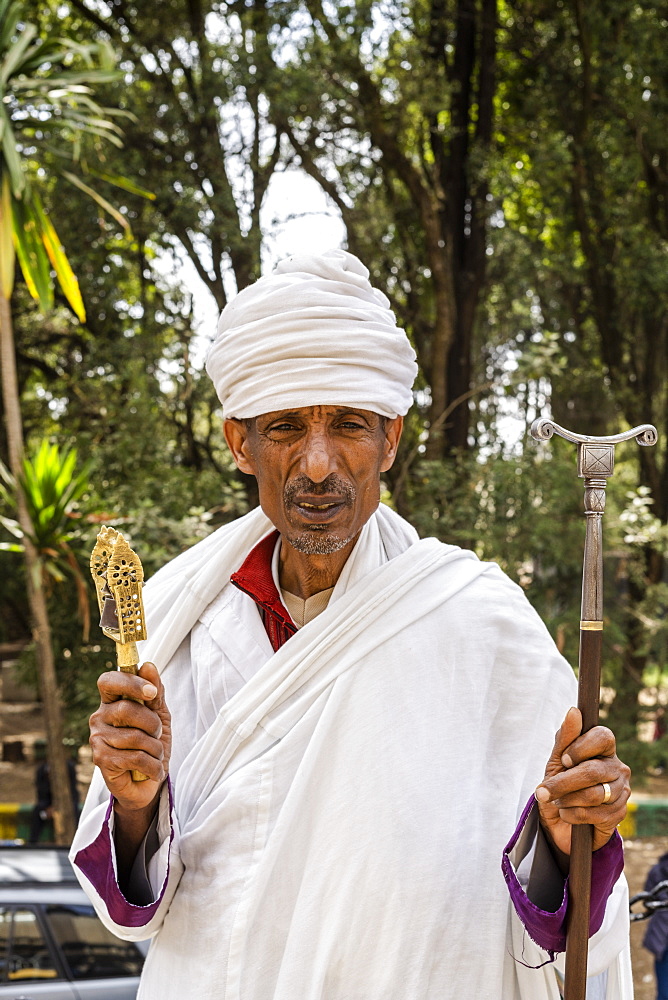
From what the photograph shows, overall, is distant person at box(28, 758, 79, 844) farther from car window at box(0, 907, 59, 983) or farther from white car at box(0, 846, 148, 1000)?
car window at box(0, 907, 59, 983)

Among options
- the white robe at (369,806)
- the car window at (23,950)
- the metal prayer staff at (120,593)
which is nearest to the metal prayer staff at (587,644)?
the white robe at (369,806)

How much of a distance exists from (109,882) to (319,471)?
32.6 inches

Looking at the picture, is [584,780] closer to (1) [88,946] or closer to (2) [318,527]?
(2) [318,527]

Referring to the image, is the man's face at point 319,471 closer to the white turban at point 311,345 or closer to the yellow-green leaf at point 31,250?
the white turban at point 311,345

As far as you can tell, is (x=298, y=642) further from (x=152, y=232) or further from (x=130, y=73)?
(x=130, y=73)

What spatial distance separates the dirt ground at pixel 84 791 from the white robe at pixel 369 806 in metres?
7.12

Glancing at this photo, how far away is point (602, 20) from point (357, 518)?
→ 988 cm

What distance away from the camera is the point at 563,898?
1.76 metres

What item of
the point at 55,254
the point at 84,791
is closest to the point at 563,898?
the point at 55,254

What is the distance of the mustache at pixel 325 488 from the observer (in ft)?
6.68

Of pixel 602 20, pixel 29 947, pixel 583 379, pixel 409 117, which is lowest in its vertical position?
pixel 29 947

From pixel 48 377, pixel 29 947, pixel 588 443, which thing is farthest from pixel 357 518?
pixel 48 377

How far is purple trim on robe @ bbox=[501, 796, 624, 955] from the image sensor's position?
5.72 feet

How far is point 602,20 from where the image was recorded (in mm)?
10430
